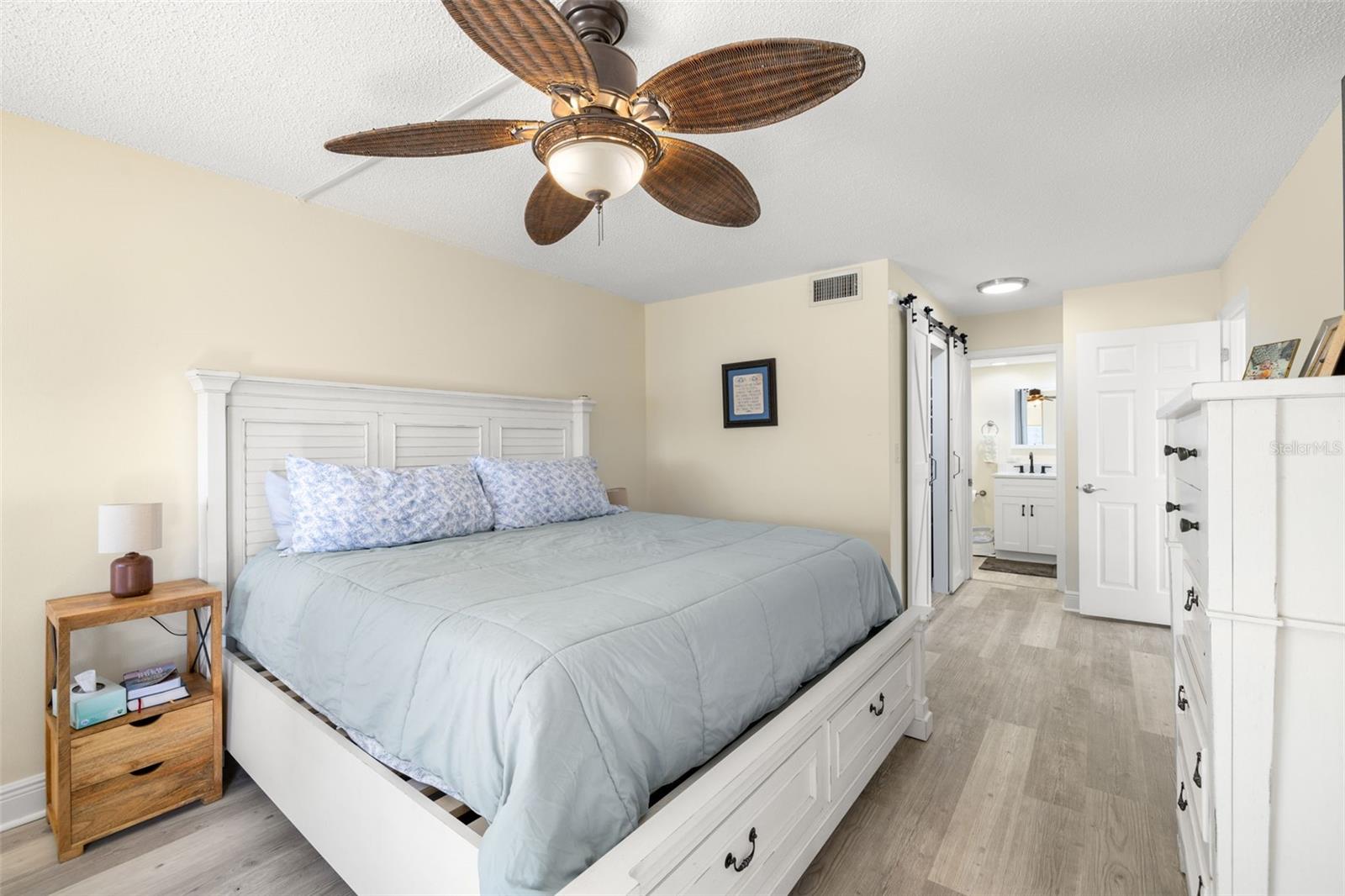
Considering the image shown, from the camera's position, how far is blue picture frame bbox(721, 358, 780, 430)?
13.3 ft

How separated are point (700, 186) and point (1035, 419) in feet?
21.0

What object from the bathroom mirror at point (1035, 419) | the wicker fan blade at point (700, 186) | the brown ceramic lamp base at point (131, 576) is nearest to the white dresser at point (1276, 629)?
the wicker fan blade at point (700, 186)

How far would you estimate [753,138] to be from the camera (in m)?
2.18

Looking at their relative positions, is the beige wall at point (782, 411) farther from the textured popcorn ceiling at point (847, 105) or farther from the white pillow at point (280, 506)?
the white pillow at point (280, 506)

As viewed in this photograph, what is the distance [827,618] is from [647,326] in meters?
3.23

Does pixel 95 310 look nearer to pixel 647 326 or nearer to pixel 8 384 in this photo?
pixel 8 384

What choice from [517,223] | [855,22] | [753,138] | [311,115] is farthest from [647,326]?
[855,22]

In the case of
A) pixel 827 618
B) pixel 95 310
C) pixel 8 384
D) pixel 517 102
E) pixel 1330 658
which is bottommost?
pixel 827 618

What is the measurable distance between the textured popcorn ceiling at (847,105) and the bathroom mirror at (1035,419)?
3648 mm

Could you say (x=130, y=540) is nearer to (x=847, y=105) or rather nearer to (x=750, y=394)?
(x=847, y=105)

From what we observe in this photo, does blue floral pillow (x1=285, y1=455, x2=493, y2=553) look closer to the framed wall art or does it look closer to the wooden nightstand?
the wooden nightstand

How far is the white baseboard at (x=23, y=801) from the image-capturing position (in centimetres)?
195

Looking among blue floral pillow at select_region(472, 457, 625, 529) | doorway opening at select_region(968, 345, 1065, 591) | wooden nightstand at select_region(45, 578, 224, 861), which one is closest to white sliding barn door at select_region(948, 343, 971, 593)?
doorway opening at select_region(968, 345, 1065, 591)

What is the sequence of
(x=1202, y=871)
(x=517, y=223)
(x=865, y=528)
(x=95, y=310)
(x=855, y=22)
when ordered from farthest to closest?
(x=865, y=528) → (x=517, y=223) → (x=95, y=310) → (x=855, y=22) → (x=1202, y=871)
